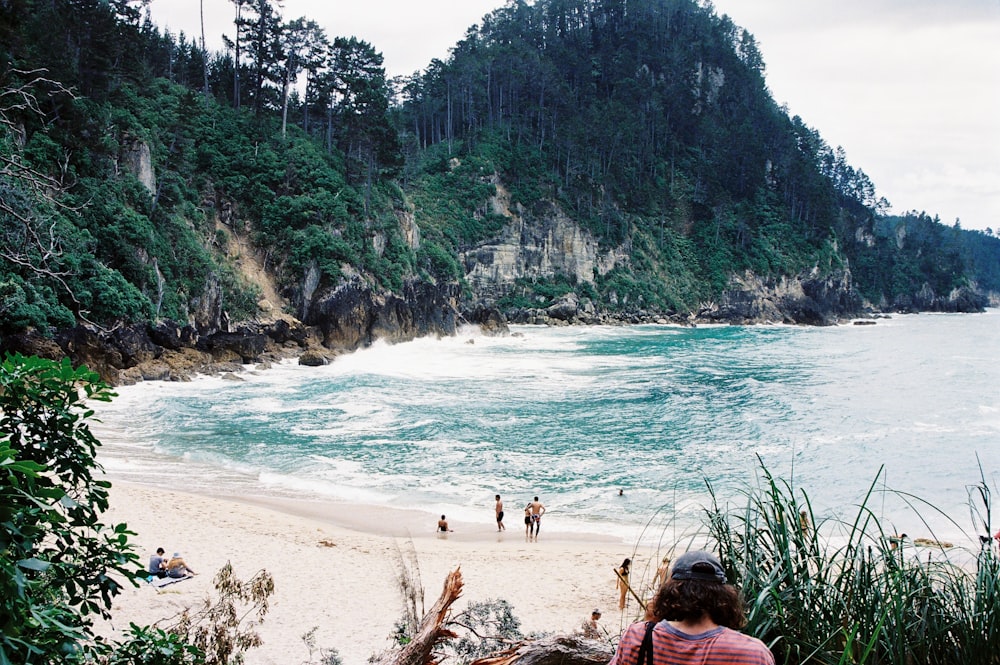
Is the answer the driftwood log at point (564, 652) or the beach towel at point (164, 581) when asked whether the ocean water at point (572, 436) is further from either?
the beach towel at point (164, 581)

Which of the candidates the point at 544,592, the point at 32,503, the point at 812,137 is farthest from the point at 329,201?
the point at 812,137

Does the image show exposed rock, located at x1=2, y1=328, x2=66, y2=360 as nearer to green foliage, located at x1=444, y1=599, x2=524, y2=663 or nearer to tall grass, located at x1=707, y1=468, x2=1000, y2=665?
green foliage, located at x1=444, y1=599, x2=524, y2=663

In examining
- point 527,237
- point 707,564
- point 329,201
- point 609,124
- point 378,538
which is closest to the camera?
point 707,564

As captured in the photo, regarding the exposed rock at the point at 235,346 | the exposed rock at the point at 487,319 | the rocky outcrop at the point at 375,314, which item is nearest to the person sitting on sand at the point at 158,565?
the exposed rock at the point at 235,346

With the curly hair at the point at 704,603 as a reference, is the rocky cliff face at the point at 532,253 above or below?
above

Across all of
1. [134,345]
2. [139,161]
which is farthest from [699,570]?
[139,161]

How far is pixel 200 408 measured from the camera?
22469mm

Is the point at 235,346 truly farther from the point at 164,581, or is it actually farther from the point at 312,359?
the point at 164,581

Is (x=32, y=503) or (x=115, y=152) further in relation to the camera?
(x=115, y=152)

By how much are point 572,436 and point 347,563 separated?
35.5 feet

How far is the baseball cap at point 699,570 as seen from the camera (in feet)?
7.02

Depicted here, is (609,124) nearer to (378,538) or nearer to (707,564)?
(378,538)

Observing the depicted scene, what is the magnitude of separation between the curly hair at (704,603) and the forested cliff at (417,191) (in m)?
3.42

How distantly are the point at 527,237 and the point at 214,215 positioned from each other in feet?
128
